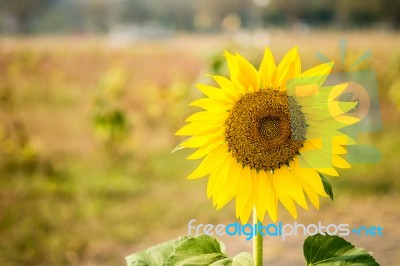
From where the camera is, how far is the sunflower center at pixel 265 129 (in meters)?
0.72

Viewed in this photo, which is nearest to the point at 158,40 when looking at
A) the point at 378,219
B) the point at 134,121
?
the point at 134,121

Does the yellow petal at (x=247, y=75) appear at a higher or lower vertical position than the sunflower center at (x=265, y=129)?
higher

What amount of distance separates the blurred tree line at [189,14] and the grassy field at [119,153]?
0.10 m

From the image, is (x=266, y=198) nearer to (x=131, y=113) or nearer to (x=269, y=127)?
(x=269, y=127)

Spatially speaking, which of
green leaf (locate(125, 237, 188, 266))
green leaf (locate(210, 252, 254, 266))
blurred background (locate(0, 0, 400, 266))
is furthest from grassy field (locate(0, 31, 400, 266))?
green leaf (locate(210, 252, 254, 266))

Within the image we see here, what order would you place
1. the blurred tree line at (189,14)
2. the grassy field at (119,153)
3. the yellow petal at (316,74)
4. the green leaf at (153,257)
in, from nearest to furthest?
the yellow petal at (316,74) < the green leaf at (153,257) < the grassy field at (119,153) < the blurred tree line at (189,14)

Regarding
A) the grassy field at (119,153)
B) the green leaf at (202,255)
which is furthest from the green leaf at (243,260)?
the grassy field at (119,153)

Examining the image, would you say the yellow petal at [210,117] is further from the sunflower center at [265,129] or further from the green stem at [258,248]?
the green stem at [258,248]

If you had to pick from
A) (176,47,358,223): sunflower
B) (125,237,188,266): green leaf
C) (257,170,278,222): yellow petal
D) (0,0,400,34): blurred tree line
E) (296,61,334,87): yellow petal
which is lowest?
(125,237,188,266): green leaf

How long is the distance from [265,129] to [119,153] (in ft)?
8.50

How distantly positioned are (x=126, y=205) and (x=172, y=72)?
1496 mm

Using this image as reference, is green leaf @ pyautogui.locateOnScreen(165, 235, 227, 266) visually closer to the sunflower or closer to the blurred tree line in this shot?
Answer: the sunflower

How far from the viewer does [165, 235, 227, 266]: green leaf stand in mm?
722

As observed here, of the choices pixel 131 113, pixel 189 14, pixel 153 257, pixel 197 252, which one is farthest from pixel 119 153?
pixel 197 252
